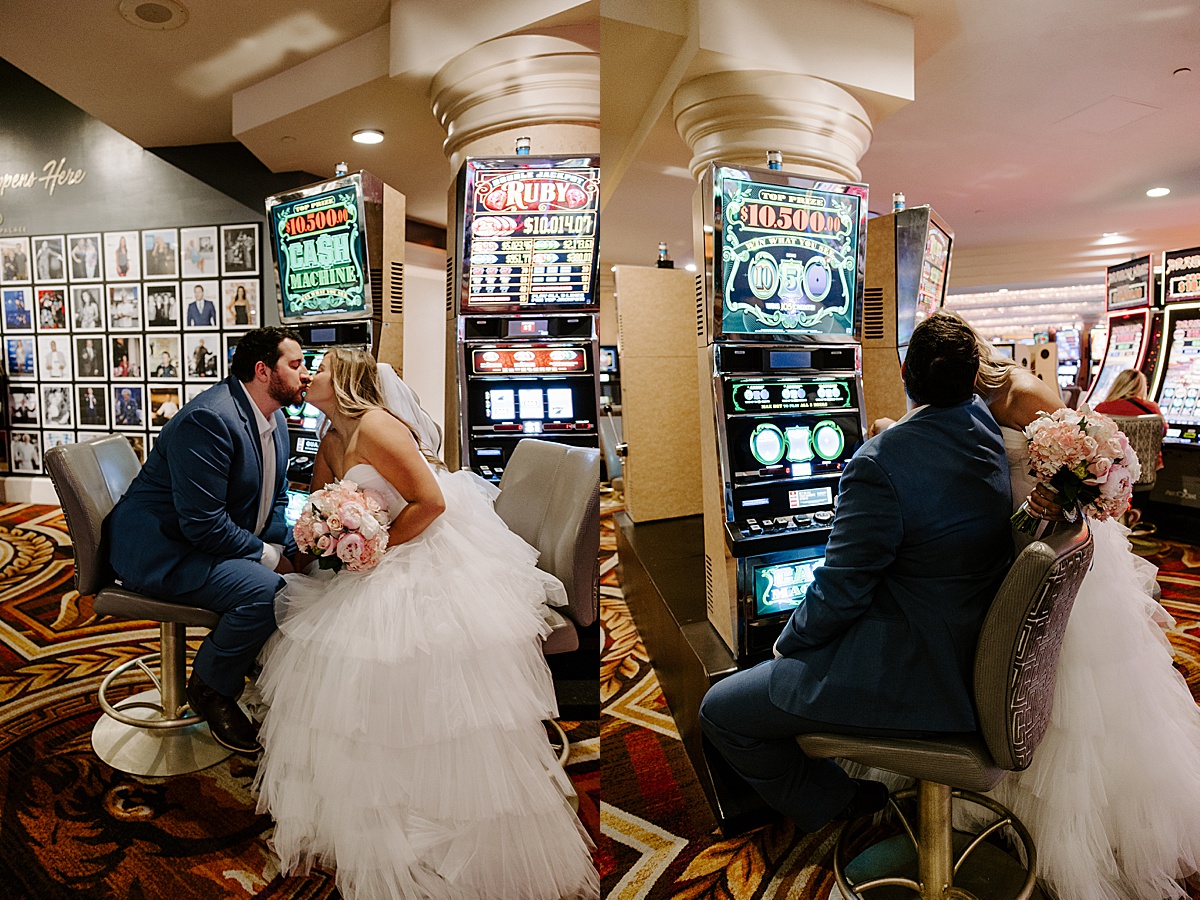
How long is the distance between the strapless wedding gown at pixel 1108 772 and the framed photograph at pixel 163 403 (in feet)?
8.33

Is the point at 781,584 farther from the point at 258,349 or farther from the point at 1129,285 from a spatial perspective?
the point at 1129,285

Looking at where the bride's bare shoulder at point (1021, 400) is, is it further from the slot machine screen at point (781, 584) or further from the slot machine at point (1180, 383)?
the slot machine at point (1180, 383)

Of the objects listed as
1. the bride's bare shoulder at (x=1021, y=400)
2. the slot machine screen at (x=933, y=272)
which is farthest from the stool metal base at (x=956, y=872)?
the slot machine screen at (x=933, y=272)

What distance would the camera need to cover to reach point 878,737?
198cm

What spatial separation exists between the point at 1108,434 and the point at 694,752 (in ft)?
5.69

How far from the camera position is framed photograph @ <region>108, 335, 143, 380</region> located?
6.82ft

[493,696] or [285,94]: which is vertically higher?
[285,94]

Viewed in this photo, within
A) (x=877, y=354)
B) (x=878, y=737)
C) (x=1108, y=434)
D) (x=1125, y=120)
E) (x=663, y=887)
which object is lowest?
(x=663, y=887)

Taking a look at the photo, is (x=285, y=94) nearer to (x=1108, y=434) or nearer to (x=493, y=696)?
(x=493, y=696)

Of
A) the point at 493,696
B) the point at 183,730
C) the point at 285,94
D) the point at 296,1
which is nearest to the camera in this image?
the point at 493,696

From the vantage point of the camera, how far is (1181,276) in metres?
6.59

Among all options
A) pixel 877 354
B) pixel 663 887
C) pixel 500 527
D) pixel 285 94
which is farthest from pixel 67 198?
pixel 877 354

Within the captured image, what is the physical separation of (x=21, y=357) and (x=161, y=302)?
49 centimetres

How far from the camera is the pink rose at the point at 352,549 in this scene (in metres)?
1.84
